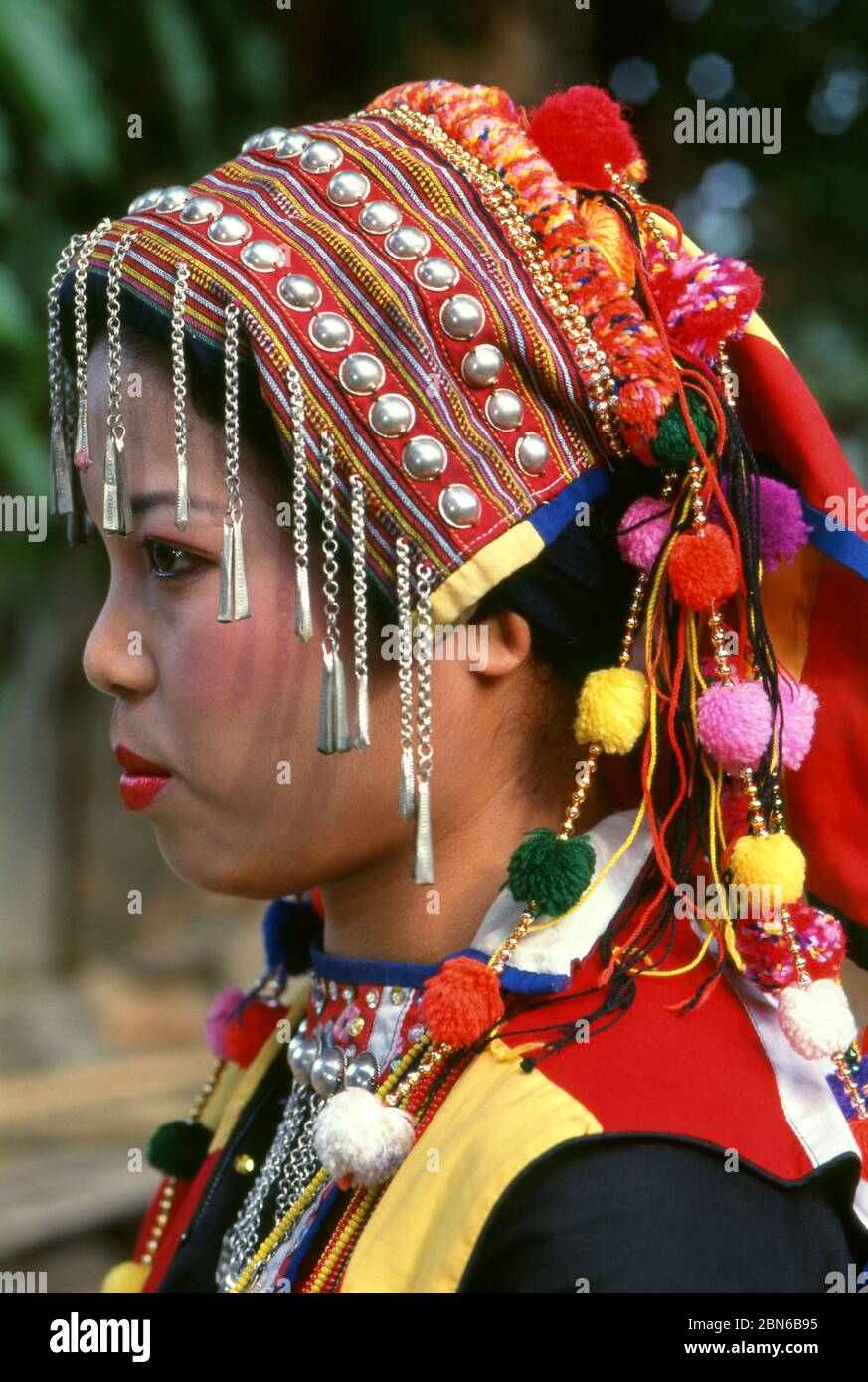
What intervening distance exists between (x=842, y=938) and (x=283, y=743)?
57 centimetres

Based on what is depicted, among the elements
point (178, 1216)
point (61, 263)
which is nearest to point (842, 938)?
point (178, 1216)

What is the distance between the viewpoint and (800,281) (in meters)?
3.95

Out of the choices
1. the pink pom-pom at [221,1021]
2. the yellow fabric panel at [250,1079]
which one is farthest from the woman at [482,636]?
the pink pom-pom at [221,1021]

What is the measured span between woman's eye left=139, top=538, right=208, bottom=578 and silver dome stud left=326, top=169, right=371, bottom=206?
366 millimetres

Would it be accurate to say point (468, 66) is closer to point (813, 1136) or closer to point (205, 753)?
point (205, 753)

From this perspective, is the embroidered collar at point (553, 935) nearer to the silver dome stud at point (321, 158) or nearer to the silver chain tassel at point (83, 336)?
the silver chain tassel at point (83, 336)

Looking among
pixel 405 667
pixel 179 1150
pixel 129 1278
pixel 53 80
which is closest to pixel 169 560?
pixel 405 667

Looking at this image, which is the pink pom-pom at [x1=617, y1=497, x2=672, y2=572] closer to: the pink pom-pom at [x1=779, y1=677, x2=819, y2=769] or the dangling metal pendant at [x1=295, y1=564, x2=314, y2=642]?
the pink pom-pom at [x1=779, y1=677, x2=819, y2=769]

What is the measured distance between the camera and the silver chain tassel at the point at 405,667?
129 cm

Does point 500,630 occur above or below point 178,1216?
above

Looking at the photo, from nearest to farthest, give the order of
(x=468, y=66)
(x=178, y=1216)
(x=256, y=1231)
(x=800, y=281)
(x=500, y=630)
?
1. (x=500, y=630)
2. (x=256, y=1231)
3. (x=178, y=1216)
4. (x=468, y=66)
5. (x=800, y=281)

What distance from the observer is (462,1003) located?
4.15 feet

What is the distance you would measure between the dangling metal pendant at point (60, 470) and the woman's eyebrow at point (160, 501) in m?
0.25

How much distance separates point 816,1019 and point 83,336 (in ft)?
3.20
